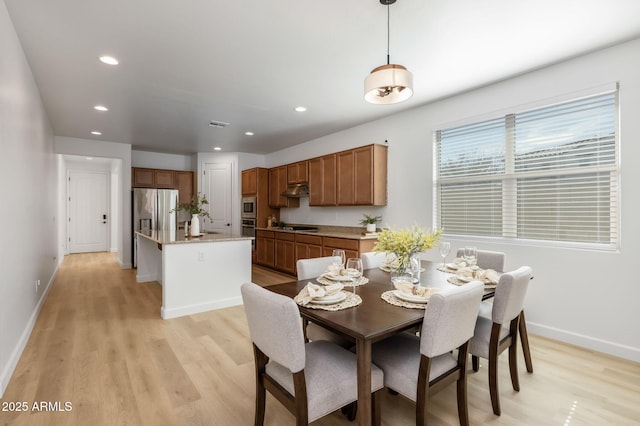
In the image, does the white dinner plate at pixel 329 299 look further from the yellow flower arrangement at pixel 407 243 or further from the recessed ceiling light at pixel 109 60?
the recessed ceiling light at pixel 109 60

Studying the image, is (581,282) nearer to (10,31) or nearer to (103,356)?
(103,356)

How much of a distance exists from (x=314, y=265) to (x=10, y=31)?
2.85 metres

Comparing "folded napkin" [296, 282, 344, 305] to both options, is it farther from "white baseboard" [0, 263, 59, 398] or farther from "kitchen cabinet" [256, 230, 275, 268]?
"kitchen cabinet" [256, 230, 275, 268]

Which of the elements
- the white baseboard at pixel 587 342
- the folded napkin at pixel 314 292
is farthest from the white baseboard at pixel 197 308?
the white baseboard at pixel 587 342

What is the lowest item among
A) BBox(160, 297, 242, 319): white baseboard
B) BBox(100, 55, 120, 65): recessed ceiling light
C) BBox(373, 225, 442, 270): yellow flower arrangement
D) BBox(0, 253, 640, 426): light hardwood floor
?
BBox(0, 253, 640, 426): light hardwood floor

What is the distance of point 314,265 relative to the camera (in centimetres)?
246

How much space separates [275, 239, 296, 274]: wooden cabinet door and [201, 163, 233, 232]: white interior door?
1918 millimetres

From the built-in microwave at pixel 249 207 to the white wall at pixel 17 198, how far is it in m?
3.60

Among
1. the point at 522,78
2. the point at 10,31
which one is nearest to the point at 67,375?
the point at 10,31

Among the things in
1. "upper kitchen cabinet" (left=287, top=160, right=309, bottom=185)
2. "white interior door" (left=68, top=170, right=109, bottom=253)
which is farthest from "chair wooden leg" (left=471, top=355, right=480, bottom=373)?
"white interior door" (left=68, top=170, right=109, bottom=253)

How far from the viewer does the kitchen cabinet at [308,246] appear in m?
5.04

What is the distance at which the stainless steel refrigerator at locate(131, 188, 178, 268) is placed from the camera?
252 inches

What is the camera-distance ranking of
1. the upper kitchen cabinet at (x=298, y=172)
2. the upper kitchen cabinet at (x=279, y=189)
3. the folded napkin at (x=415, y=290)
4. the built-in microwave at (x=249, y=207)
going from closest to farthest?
the folded napkin at (x=415, y=290) → the upper kitchen cabinet at (x=298, y=172) → the upper kitchen cabinet at (x=279, y=189) → the built-in microwave at (x=249, y=207)

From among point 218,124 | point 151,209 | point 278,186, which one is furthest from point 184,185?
point 218,124
